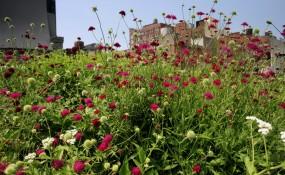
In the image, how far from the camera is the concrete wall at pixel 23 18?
12796 millimetres

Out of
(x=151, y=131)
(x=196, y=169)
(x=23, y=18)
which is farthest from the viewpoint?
(x=23, y=18)

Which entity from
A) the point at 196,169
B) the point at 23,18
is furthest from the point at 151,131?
the point at 23,18

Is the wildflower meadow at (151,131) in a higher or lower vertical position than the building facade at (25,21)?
lower

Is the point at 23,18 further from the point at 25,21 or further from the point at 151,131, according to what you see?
the point at 151,131

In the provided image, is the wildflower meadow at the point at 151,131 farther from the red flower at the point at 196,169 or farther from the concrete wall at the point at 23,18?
the concrete wall at the point at 23,18

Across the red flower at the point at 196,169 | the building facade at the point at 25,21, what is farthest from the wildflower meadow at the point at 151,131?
the building facade at the point at 25,21

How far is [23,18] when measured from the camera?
45.2 feet

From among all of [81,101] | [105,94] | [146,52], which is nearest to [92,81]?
[81,101]

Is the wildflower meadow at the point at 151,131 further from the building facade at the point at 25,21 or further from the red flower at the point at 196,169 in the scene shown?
the building facade at the point at 25,21

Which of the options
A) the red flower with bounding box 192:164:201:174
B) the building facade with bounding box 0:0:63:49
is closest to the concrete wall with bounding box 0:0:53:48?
the building facade with bounding box 0:0:63:49

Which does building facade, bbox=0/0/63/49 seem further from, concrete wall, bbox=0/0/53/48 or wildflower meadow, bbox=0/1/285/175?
wildflower meadow, bbox=0/1/285/175

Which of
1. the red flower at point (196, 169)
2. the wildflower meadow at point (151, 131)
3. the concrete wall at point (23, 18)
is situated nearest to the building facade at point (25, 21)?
the concrete wall at point (23, 18)

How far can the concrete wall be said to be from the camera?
12.8 meters

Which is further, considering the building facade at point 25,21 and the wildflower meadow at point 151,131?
the building facade at point 25,21
